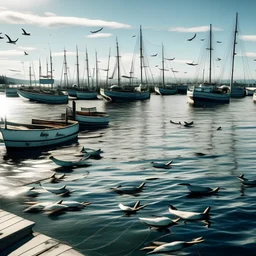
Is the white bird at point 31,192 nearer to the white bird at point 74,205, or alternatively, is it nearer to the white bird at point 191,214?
the white bird at point 74,205

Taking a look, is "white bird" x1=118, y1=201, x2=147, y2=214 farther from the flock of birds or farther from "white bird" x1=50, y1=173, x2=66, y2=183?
"white bird" x1=50, y1=173, x2=66, y2=183

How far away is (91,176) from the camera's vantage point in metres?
18.5

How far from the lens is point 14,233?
834cm

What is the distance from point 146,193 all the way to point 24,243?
307 inches

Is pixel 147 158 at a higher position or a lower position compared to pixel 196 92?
lower

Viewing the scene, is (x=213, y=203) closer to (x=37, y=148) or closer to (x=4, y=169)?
(x=4, y=169)

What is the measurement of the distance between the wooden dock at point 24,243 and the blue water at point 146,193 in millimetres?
1493

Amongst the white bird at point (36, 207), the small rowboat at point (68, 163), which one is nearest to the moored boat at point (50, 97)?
the small rowboat at point (68, 163)

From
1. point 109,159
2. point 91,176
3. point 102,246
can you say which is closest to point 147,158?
point 109,159

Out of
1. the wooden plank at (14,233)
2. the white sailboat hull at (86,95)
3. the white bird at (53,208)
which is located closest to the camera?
the wooden plank at (14,233)

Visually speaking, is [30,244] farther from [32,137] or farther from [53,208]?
[32,137]

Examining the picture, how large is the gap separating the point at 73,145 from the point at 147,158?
9365mm

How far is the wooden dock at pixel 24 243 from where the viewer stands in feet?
26.1

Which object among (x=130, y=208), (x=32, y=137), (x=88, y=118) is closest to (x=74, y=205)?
(x=130, y=208)
